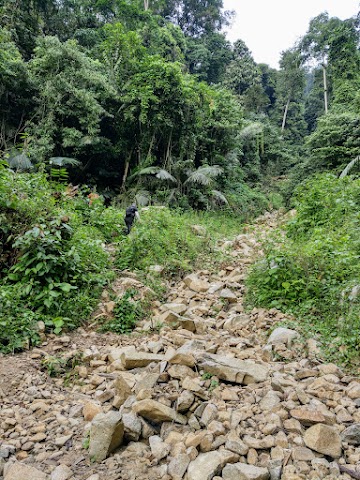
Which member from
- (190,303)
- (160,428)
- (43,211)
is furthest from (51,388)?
(43,211)

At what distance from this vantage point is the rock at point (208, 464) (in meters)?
1.73

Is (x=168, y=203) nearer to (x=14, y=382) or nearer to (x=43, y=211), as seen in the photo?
(x=43, y=211)

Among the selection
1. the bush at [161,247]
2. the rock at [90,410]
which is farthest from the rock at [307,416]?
the bush at [161,247]

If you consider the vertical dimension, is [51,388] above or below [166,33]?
below

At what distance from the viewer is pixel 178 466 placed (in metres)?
1.83

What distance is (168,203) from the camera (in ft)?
40.5

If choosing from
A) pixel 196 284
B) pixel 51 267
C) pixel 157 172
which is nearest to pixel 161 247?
pixel 196 284

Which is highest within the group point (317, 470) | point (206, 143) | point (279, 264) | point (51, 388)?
point (206, 143)

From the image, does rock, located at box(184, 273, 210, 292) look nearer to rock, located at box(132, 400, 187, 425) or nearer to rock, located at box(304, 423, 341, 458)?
rock, located at box(132, 400, 187, 425)

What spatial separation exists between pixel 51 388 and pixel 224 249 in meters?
5.63

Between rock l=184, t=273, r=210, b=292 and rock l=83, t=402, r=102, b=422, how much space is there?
3051 mm

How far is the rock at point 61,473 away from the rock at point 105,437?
5.5 inches

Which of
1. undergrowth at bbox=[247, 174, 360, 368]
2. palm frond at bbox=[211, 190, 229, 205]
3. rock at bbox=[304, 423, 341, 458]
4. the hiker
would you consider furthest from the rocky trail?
palm frond at bbox=[211, 190, 229, 205]

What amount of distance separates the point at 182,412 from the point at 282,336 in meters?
1.50
